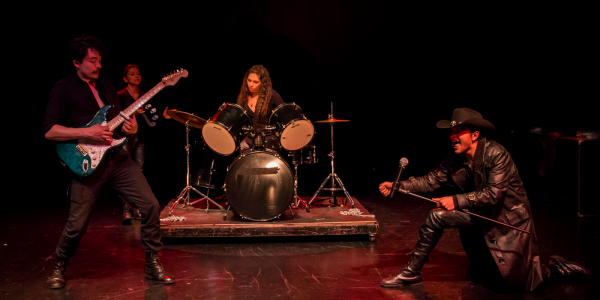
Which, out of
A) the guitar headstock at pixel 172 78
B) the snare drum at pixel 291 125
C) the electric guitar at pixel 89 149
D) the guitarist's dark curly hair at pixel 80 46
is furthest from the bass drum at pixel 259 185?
the guitarist's dark curly hair at pixel 80 46

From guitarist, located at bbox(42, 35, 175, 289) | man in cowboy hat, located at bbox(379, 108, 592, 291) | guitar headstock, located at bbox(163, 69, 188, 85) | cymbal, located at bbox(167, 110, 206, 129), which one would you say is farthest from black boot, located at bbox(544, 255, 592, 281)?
cymbal, located at bbox(167, 110, 206, 129)

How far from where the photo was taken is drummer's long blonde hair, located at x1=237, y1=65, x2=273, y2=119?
17.2 feet

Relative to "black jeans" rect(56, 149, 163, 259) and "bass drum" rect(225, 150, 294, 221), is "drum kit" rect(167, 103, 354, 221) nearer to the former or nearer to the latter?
"bass drum" rect(225, 150, 294, 221)

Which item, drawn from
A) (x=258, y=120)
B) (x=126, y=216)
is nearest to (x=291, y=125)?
(x=258, y=120)

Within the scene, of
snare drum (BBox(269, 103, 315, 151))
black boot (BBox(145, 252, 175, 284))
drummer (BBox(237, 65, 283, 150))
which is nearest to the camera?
black boot (BBox(145, 252, 175, 284))

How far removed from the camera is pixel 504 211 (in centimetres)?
323

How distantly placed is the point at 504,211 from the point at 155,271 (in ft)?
8.69

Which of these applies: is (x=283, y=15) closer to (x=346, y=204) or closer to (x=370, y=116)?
(x=370, y=116)

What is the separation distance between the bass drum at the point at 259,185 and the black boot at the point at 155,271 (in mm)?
1299

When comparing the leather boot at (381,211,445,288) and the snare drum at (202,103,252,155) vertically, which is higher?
the snare drum at (202,103,252,155)

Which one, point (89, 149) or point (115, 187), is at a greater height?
point (89, 149)

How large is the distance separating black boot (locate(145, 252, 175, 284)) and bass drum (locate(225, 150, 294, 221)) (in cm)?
130

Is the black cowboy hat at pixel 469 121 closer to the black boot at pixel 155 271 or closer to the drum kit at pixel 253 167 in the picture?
the drum kit at pixel 253 167

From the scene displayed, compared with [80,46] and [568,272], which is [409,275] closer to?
[568,272]
